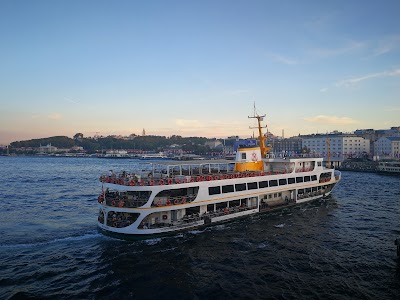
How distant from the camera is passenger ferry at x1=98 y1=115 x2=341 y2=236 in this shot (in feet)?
79.6

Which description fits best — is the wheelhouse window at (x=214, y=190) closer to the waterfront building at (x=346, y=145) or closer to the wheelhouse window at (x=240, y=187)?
the wheelhouse window at (x=240, y=187)

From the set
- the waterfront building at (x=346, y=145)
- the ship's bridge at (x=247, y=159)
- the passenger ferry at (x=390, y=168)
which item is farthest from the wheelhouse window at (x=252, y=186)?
the waterfront building at (x=346, y=145)

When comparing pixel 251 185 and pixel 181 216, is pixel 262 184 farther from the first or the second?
pixel 181 216

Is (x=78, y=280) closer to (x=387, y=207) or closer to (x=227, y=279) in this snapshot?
(x=227, y=279)

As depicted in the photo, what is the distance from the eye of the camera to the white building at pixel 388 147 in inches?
4927

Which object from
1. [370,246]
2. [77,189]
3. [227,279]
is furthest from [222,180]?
[77,189]

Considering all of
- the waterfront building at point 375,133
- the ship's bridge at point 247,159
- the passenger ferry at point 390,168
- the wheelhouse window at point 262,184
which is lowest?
the passenger ferry at point 390,168

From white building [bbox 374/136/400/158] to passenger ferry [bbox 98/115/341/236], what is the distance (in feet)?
348

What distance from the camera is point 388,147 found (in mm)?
129875

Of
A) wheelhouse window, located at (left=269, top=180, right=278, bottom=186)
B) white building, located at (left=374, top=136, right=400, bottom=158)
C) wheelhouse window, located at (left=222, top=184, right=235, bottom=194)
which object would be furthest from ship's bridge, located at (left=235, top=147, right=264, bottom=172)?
white building, located at (left=374, top=136, right=400, bottom=158)

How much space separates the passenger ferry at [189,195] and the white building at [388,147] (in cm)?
10596

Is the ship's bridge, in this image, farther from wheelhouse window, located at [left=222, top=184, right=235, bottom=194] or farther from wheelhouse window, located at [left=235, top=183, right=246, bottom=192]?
wheelhouse window, located at [left=222, top=184, right=235, bottom=194]

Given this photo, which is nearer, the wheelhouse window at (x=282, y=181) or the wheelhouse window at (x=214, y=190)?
the wheelhouse window at (x=214, y=190)

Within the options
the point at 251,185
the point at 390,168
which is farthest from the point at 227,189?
the point at 390,168
